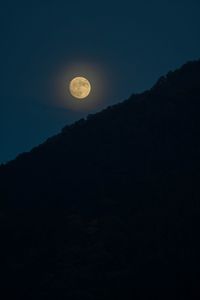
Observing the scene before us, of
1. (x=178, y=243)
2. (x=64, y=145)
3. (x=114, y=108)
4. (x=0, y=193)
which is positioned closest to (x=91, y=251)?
(x=178, y=243)

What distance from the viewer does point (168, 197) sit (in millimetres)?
50781

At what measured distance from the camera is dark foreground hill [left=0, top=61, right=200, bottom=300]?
4034cm

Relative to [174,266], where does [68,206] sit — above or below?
above

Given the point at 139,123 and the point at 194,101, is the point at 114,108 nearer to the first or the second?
the point at 139,123

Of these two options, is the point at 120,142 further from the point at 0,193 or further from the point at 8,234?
the point at 8,234

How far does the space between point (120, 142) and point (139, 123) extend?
399cm

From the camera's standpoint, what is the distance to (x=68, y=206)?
179 feet

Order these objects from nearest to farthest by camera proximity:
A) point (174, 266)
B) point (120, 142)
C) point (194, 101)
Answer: point (174, 266)
point (120, 142)
point (194, 101)

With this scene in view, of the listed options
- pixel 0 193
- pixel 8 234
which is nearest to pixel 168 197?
pixel 8 234

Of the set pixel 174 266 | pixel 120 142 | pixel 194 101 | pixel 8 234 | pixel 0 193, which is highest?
pixel 194 101

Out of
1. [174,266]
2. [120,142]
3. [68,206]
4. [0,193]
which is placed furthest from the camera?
[120,142]

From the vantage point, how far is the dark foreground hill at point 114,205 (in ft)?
132

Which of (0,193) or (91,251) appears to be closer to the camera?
(91,251)

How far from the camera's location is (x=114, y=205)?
52594mm
